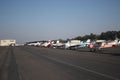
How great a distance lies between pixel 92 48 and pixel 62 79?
2720cm

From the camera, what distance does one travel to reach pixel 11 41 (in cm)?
13725

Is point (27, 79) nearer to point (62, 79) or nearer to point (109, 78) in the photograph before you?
point (62, 79)

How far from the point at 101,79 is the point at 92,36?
14456cm

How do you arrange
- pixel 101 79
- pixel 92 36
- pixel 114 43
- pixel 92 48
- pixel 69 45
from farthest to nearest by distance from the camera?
1. pixel 92 36
2. pixel 69 45
3. pixel 114 43
4. pixel 92 48
5. pixel 101 79

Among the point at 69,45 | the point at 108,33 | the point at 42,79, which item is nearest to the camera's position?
the point at 42,79

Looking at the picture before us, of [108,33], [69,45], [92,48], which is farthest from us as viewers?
[108,33]

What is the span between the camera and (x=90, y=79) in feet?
29.3

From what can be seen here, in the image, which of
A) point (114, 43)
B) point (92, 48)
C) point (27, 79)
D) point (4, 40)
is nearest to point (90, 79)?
point (27, 79)

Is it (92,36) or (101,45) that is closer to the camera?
(101,45)

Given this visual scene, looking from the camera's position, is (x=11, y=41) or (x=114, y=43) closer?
(x=114, y=43)

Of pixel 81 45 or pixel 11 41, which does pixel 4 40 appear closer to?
pixel 11 41

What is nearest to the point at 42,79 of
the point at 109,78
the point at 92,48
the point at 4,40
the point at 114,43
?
the point at 109,78

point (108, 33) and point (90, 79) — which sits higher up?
point (108, 33)

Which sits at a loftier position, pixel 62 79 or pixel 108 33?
pixel 108 33
